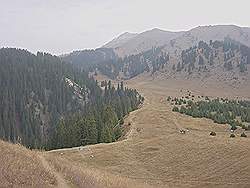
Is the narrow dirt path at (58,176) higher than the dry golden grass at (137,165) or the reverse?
higher

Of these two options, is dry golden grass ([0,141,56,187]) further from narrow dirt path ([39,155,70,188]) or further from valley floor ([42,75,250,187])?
valley floor ([42,75,250,187])

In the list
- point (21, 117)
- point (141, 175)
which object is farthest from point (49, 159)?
point (21, 117)

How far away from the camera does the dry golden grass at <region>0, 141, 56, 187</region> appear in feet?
73.6

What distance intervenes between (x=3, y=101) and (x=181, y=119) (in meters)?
120

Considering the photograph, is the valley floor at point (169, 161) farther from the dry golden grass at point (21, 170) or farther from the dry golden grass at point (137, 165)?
the dry golden grass at point (21, 170)

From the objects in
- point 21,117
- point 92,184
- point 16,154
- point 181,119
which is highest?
point 16,154

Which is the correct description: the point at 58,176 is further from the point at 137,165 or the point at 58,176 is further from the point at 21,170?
the point at 137,165

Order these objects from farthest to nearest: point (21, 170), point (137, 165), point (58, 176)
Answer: point (137, 165) < point (58, 176) < point (21, 170)

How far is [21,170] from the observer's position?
2402 cm

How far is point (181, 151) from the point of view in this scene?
5031 cm

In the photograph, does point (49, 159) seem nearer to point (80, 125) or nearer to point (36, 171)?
point (36, 171)

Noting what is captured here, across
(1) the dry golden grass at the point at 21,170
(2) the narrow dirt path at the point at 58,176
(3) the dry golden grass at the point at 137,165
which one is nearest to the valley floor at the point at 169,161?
(3) the dry golden grass at the point at 137,165

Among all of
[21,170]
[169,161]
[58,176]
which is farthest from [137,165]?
[21,170]

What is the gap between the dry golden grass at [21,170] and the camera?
22.4 metres
